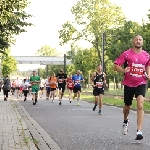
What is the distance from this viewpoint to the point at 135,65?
7.98 metres

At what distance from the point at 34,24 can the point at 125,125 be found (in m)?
13.2

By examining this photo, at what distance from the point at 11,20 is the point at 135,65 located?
36.7ft

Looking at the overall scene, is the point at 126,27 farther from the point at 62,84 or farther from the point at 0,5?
the point at 0,5

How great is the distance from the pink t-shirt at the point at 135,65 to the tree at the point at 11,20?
7.76 metres

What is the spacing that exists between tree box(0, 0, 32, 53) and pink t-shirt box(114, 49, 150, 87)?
305 inches

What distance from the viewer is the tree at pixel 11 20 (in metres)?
15.5

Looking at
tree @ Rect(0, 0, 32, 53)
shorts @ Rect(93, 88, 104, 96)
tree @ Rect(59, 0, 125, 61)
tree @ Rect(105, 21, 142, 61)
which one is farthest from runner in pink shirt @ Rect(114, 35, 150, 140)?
tree @ Rect(59, 0, 125, 61)

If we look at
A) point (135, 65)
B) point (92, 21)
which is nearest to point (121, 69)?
point (135, 65)

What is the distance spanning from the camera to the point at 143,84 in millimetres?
8031

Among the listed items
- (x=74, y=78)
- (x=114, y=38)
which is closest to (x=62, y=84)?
(x=74, y=78)

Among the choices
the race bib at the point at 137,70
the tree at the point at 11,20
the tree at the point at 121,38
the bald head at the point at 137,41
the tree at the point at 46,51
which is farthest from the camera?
the tree at the point at 46,51

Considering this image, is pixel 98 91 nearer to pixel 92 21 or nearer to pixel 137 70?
pixel 137 70

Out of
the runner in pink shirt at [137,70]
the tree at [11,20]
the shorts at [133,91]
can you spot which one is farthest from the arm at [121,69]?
the tree at [11,20]

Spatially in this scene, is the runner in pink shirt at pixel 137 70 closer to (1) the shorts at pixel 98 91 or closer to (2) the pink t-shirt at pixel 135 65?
(2) the pink t-shirt at pixel 135 65
